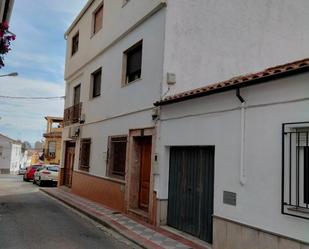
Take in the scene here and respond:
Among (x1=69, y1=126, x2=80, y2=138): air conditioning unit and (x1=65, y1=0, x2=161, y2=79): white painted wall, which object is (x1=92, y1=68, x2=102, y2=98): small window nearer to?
(x1=65, y1=0, x2=161, y2=79): white painted wall

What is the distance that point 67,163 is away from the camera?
2150 cm

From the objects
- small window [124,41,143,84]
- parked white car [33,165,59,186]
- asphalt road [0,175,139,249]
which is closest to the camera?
asphalt road [0,175,139,249]

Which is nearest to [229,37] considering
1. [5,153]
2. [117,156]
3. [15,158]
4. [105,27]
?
[117,156]

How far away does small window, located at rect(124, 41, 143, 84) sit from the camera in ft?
40.5

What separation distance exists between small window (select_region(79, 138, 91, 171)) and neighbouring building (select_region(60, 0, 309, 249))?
5 centimetres

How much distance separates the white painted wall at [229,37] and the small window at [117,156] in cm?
358

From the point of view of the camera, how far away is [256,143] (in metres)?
6.54

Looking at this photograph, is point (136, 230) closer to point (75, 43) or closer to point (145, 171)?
point (145, 171)

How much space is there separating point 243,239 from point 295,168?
5.46 ft

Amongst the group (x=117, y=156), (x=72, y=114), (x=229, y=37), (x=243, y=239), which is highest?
(x=229, y=37)

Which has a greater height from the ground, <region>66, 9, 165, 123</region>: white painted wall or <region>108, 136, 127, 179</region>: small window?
<region>66, 9, 165, 123</region>: white painted wall

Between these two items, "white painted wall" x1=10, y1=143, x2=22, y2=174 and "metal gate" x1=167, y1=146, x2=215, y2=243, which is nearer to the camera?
"metal gate" x1=167, y1=146, x2=215, y2=243

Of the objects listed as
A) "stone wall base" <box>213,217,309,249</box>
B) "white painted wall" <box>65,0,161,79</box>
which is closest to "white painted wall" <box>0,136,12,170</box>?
"white painted wall" <box>65,0,161,79</box>

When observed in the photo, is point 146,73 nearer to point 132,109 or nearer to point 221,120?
point 132,109
